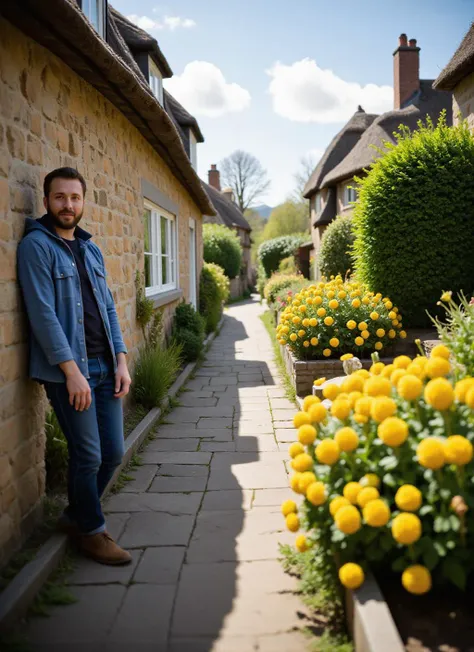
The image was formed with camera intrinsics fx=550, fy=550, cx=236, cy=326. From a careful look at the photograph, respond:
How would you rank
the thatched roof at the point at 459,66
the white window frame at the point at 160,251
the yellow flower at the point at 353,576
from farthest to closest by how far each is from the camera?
the white window frame at the point at 160,251
the thatched roof at the point at 459,66
the yellow flower at the point at 353,576

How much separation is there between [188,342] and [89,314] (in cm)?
608

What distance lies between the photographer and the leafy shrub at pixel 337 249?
1591 centimetres

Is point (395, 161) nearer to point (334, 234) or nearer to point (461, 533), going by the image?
point (461, 533)

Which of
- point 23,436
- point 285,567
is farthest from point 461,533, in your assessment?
point 23,436

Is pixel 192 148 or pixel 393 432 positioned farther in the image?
pixel 192 148

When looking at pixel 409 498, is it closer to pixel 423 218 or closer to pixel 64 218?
pixel 64 218

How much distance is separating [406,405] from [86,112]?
3610mm

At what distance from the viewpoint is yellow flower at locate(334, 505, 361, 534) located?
2.18 meters

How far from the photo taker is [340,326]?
22.4 ft

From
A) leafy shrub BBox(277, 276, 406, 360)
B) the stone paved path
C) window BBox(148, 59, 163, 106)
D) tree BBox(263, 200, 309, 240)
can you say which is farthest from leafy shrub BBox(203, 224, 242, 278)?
the stone paved path

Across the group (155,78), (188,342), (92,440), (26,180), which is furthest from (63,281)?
(155,78)

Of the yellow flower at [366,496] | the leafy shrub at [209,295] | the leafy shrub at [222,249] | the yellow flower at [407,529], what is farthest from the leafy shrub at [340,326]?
the leafy shrub at [222,249]

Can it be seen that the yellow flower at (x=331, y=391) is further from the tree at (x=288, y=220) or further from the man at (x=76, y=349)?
the tree at (x=288, y=220)

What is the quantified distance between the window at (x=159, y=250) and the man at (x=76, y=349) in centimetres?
430
